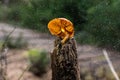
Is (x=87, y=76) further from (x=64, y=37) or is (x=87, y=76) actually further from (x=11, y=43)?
(x=64, y=37)

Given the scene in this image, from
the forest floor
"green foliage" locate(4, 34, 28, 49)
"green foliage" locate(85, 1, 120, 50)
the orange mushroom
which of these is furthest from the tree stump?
"green foliage" locate(4, 34, 28, 49)

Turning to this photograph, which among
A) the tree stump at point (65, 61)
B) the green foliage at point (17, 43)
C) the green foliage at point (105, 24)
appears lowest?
the tree stump at point (65, 61)

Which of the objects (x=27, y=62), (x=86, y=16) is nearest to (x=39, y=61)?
(x=27, y=62)

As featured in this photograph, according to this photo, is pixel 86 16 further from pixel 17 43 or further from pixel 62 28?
pixel 17 43

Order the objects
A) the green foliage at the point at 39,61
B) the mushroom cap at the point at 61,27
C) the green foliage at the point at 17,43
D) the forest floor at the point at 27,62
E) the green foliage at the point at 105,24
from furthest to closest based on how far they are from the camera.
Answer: the green foliage at the point at 17,43
the green foliage at the point at 39,61
the forest floor at the point at 27,62
the green foliage at the point at 105,24
the mushroom cap at the point at 61,27

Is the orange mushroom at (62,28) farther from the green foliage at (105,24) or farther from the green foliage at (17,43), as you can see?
the green foliage at (17,43)

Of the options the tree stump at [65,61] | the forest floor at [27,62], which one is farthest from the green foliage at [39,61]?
the tree stump at [65,61]

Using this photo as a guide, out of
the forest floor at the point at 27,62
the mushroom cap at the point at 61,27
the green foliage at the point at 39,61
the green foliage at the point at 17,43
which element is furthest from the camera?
the green foliage at the point at 17,43
